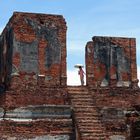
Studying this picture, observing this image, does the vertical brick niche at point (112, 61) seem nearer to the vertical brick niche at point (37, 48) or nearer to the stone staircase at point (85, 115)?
the stone staircase at point (85, 115)

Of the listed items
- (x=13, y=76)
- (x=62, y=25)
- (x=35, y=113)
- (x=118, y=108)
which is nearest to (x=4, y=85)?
(x=13, y=76)

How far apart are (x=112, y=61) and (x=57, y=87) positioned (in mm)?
2324

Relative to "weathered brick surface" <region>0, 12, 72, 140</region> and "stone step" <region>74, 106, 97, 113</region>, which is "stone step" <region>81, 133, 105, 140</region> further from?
"stone step" <region>74, 106, 97, 113</region>

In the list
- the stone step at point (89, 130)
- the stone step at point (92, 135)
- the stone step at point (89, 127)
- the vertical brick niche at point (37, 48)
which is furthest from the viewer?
the vertical brick niche at point (37, 48)

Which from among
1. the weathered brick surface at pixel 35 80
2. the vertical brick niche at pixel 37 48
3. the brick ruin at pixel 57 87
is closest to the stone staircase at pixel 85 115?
the brick ruin at pixel 57 87

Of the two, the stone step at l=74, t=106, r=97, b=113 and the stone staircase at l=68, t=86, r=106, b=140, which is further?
the stone step at l=74, t=106, r=97, b=113

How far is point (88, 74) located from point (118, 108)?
1.53 m

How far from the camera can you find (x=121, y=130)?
12.0 meters

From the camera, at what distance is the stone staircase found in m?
11.1

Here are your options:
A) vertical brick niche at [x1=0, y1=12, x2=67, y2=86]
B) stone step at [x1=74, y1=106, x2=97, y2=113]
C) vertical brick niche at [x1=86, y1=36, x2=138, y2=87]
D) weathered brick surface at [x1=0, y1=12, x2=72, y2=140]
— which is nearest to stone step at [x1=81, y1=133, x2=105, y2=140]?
weathered brick surface at [x1=0, y1=12, x2=72, y2=140]

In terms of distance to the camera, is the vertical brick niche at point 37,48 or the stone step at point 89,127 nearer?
the stone step at point 89,127

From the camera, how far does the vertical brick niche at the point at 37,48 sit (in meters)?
12.2

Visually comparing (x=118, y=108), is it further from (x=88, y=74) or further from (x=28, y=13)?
(x=28, y=13)

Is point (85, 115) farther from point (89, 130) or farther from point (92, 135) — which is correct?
point (92, 135)
